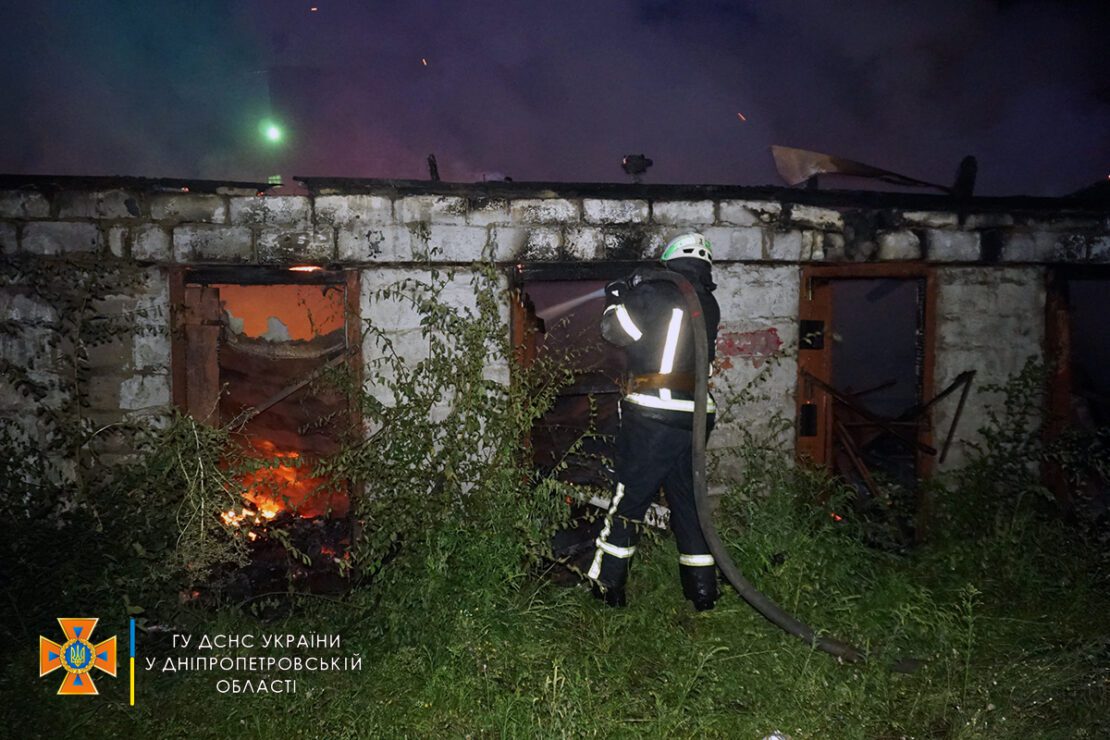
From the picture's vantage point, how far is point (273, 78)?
52.1 feet

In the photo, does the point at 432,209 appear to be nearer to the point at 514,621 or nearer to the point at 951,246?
the point at 514,621

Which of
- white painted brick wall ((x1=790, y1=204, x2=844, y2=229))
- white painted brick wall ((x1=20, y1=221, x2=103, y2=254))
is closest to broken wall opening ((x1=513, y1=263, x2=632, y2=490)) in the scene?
white painted brick wall ((x1=790, y1=204, x2=844, y2=229))

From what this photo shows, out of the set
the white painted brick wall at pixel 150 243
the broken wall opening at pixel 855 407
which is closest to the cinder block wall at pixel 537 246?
the white painted brick wall at pixel 150 243

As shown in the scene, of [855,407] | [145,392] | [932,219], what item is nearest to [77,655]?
[145,392]

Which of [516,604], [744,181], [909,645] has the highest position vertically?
[744,181]

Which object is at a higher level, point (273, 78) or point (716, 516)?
point (273, 78)

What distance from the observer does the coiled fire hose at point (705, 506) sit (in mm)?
3439

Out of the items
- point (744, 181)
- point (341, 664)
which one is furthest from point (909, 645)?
point (744, 181)

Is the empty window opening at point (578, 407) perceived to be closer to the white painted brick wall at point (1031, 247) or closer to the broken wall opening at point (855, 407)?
the broken wall opening at point (855, 407)

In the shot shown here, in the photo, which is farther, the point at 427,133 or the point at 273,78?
the point at 273,78

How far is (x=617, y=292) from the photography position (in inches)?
158

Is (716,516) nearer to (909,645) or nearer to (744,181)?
(909,645)

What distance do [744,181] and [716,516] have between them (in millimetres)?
8678

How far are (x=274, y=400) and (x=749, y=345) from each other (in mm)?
3780
